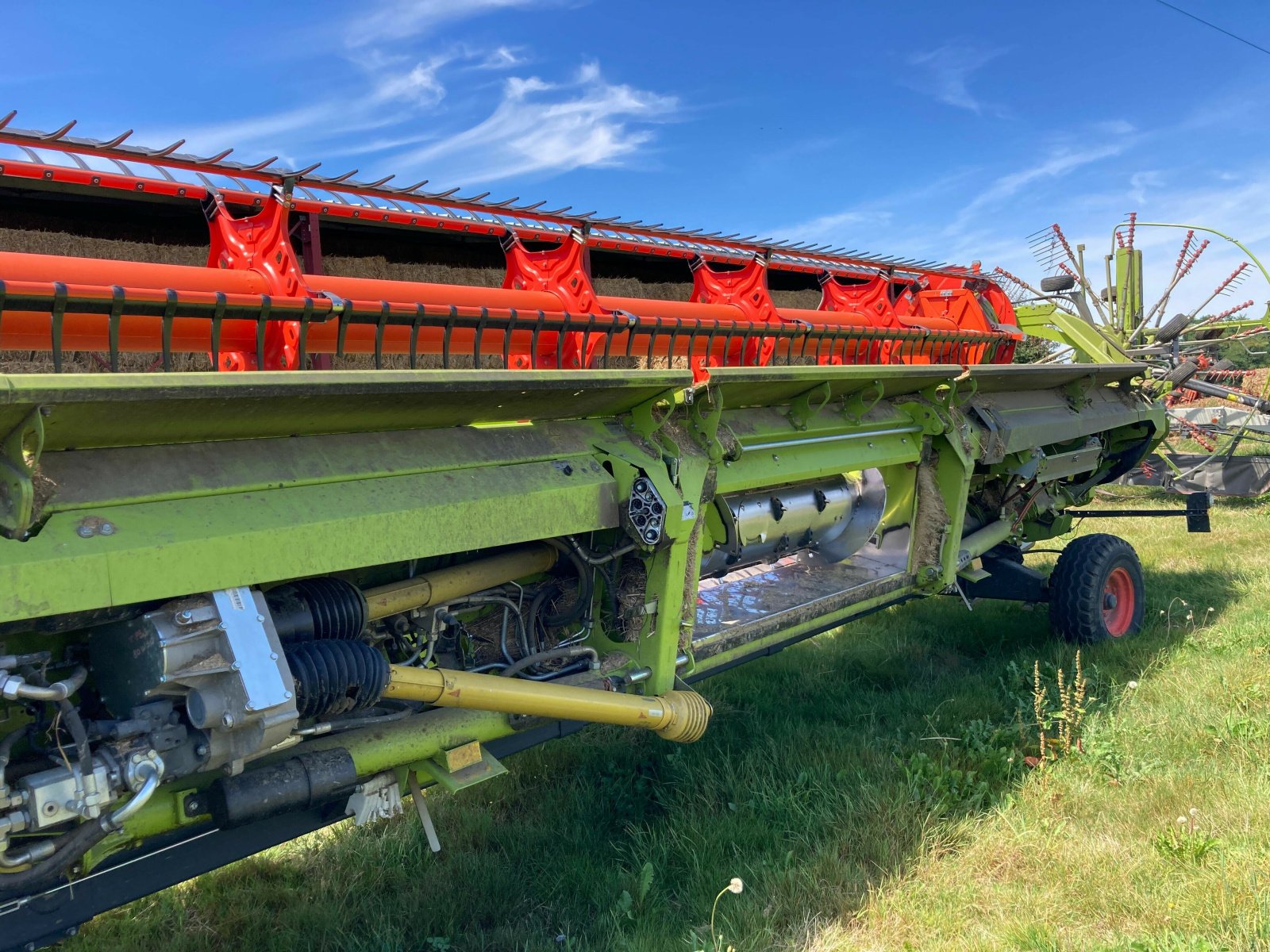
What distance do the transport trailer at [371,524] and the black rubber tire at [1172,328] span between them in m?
6.42

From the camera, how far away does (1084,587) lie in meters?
4.80

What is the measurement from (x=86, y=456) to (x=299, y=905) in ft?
6.06

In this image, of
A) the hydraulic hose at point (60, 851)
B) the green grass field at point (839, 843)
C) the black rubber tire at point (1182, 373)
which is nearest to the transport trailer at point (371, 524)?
the hydraulic hose at point (60, 851)

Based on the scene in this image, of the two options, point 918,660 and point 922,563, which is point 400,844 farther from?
point 918,660

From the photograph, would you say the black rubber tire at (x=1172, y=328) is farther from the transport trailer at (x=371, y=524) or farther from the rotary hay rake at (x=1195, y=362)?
the transport trailer at (x=371, y=524)

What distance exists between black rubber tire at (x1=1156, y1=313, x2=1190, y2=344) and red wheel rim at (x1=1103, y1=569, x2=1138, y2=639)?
5635mm

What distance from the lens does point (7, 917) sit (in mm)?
1755

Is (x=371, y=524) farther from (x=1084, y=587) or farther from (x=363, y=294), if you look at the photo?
(x=1084, y=587)

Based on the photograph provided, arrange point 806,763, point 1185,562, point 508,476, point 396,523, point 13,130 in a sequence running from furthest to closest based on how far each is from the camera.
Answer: point 1185,562
point 806,763
point 13,130
point 508,476
point 396,523

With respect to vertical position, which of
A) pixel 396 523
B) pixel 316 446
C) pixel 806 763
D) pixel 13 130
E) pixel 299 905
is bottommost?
pixel 299 905

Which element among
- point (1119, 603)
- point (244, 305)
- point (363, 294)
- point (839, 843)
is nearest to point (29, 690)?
point (244, 305)

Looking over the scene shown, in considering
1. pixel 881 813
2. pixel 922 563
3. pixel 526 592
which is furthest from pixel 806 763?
pixel 526 592

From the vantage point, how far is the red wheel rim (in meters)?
5.07

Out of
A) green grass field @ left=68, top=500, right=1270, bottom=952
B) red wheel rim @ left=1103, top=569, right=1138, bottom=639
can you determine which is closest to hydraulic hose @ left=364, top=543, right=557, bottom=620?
green grass field @ left=68, top=500, right=1270, bottom=952
